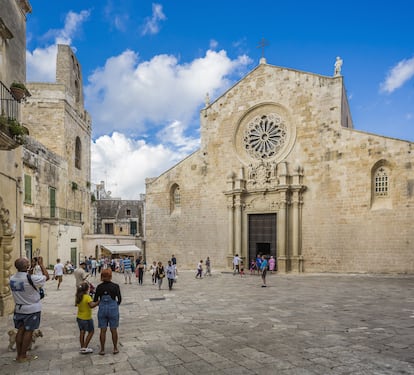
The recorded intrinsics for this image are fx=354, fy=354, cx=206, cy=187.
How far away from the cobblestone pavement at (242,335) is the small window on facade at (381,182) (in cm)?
626

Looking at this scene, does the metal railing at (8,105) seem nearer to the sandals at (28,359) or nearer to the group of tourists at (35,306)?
the group of tourists at (35,306)

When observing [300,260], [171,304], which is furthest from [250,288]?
[300,260]

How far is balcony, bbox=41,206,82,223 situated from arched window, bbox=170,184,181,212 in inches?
292

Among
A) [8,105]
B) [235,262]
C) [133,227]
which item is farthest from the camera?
[133,227]

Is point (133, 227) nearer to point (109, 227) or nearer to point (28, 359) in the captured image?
point (109, 227)

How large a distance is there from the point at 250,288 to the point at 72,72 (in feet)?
86.2

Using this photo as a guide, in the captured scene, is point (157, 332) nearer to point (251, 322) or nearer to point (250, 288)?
point (251, 322)

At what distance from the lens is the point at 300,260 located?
19.8 m

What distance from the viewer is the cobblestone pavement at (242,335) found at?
545 centimetres

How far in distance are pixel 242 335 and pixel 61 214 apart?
67.9 feet

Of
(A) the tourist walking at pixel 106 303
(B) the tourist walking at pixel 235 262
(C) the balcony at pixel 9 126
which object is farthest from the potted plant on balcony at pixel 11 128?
(B) the tourist walking at pixel 235 262

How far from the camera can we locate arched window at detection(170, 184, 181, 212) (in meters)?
24.8

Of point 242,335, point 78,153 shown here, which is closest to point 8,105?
point 242,335

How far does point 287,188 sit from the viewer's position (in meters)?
20.2
